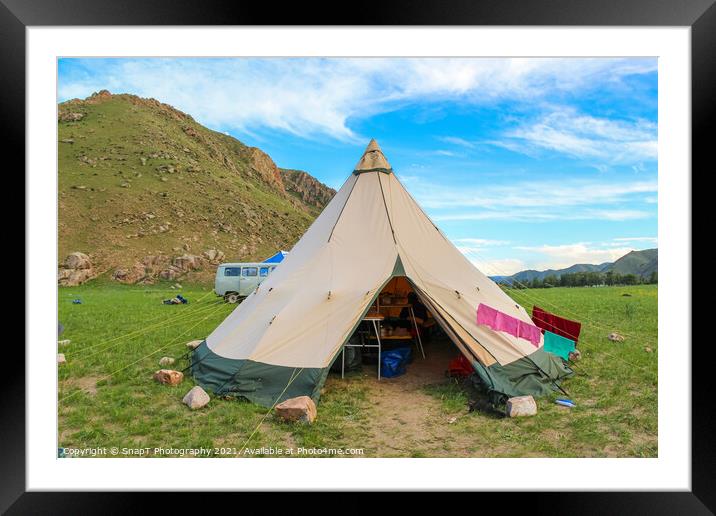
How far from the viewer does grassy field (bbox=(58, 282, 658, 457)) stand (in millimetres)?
4918

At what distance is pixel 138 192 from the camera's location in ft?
137

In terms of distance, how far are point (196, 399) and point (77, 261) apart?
3030 centimetres

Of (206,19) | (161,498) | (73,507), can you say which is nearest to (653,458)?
(161,498)

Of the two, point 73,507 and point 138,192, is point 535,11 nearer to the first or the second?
point 73,507

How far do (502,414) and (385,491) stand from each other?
2.55 m

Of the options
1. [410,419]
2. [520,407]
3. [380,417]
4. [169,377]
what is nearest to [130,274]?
[169,377]

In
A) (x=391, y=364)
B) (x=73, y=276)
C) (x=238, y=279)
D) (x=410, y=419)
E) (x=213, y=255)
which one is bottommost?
(x=410, y=419)

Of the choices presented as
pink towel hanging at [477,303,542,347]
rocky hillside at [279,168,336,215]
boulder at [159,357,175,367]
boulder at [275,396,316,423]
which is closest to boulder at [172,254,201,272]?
boulder at [159,357,175,367]

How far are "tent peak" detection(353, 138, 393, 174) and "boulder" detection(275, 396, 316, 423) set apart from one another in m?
4.65

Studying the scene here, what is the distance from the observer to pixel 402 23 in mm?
3695

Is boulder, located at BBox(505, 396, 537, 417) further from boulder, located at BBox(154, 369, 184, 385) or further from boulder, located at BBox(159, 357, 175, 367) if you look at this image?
boulder, located at BBox(159, 357, 175, 367)

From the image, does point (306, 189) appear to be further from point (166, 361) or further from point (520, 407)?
point (520, 407)

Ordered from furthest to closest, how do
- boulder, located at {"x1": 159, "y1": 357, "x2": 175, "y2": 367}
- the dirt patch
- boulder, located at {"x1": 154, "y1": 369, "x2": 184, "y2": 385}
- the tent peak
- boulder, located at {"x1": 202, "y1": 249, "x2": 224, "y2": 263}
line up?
boulder, located at {"x1": 202, "y1": 249, "x2": 224, "y2": 263} < the tent peak < boulder, located at {"x1": 159, "y1": 357, "x2": 175, "y2": 367} < boulder, located at {"x1": 154, "y1": 369, "x2": 184, "y2": 385} < the dirt patch

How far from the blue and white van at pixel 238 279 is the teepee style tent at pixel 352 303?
10.2 metres
